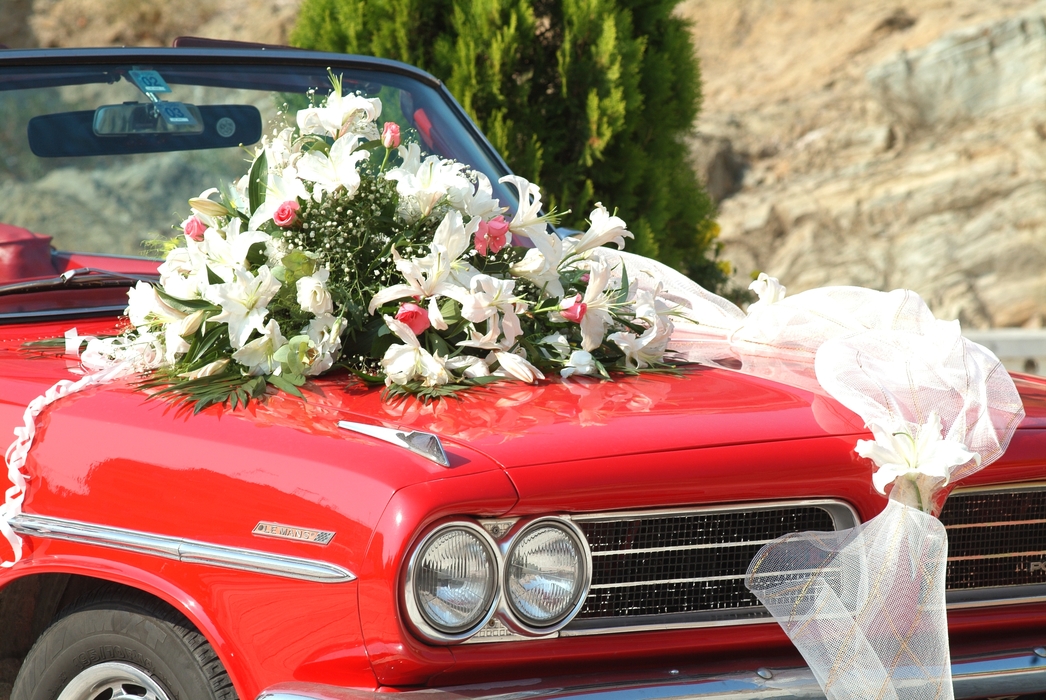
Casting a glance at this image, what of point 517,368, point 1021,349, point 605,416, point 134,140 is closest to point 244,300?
point 517,368

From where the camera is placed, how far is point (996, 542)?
95.1 inches

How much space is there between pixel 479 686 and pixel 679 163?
5790mm

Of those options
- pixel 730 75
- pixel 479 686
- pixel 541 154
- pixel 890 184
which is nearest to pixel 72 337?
pixel 479 686

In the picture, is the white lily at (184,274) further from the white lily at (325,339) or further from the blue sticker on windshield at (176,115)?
the blue sticker on windshield at (176,115)

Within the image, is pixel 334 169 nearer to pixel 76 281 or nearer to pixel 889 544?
pixel 76 281

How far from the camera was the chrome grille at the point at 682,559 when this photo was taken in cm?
210

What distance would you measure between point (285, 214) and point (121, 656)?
0.96m

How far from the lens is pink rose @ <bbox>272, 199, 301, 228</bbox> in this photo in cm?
257

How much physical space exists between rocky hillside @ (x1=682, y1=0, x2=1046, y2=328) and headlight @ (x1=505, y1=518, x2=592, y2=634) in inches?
493

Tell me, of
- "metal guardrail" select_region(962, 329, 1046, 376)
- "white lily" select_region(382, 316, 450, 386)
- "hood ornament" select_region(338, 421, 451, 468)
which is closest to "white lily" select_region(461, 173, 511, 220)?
"white lily" select_region(382, 316, 450, 386)

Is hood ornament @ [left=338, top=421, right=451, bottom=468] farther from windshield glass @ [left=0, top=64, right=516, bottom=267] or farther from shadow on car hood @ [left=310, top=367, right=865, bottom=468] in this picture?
windshield glass @ [left=0, top=64, right=516, bottom=267]

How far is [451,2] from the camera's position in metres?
6.84

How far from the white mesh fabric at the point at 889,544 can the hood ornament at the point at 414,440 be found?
0.61 meters

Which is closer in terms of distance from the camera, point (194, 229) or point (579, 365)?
point (579, 365)
